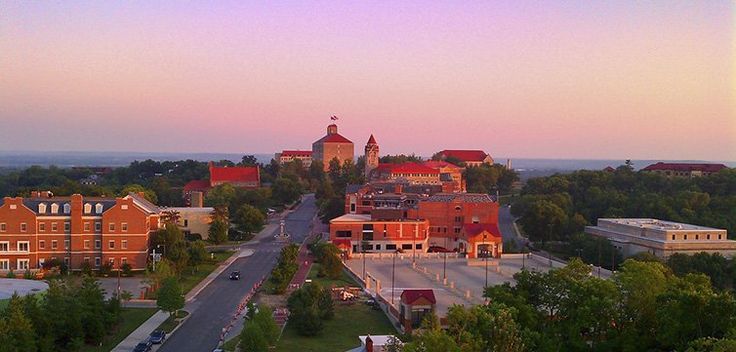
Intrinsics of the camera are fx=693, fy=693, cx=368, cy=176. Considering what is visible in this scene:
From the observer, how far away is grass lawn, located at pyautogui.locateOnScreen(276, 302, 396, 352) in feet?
92.8

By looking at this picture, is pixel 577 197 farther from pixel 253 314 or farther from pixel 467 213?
pixel 253 314

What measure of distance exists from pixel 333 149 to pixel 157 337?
10114 cm

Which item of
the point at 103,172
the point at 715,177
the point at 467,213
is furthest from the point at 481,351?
the point at 103,172

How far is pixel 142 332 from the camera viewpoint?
30.1 m

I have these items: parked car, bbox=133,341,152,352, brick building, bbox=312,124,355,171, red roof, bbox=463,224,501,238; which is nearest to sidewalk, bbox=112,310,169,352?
parked car, bbox=133,341,152,352

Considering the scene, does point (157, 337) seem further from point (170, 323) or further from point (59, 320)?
point (59, 320)

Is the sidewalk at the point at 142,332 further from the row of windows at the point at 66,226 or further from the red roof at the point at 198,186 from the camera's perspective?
the red roof at the point at 198,186

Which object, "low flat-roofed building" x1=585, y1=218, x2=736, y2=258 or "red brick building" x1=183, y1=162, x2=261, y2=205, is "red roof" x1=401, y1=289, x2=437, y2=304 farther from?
"red brick building" x1=183, y1=162, x2=261, y2=205

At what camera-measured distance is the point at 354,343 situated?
94.6ft

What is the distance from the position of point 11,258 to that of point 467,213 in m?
36.1

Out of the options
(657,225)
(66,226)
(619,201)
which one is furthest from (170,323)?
(619,201)

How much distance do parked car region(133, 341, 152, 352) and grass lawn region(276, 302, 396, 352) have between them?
16.5 feet

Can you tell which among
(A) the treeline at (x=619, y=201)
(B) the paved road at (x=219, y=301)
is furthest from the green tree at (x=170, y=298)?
(A) the treeline at (x=619, y=201)

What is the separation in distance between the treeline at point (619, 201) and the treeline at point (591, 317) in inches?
1411
